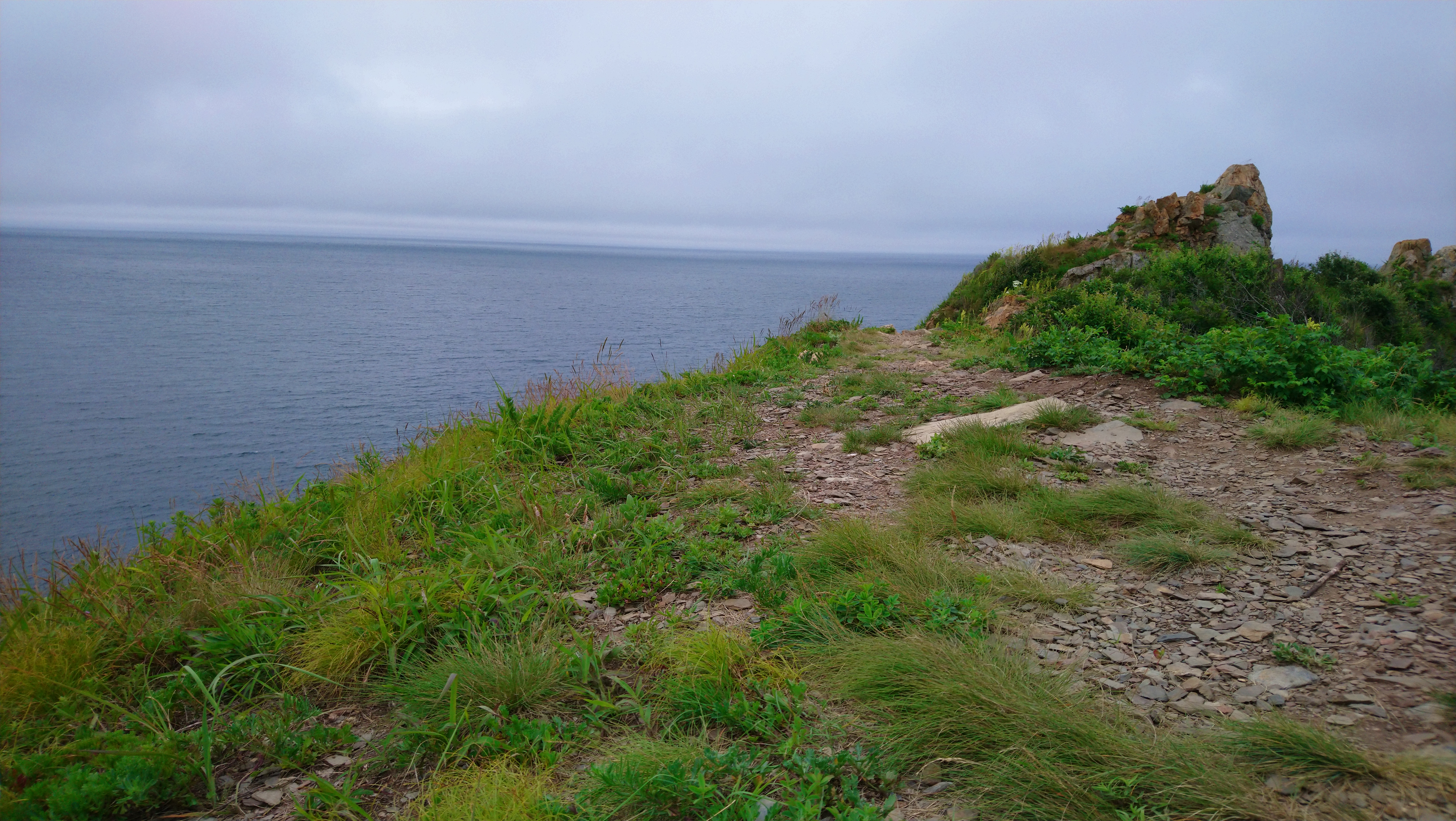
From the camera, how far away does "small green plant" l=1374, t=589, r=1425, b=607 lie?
2.87 m

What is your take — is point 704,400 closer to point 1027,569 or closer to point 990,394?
point 990,394

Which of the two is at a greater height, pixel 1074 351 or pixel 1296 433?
pixel 1074 351

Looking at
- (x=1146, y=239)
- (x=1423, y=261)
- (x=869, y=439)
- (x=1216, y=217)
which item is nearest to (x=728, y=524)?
(x=869, y=439)

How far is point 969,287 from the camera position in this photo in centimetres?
1595

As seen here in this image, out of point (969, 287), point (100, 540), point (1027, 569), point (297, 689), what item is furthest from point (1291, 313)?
point (100, 540)

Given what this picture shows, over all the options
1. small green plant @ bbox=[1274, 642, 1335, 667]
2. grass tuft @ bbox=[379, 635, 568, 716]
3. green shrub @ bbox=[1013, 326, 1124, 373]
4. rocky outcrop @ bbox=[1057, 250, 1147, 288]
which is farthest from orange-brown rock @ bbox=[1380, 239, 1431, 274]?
grass tuft @ bbox=[379, 635, 568, 716]

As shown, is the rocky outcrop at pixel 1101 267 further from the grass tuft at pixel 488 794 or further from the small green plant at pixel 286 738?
the small green plant at pixel 286 738

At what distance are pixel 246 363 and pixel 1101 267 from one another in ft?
86.9

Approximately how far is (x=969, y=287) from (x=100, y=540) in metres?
15.5

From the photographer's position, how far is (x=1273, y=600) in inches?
124

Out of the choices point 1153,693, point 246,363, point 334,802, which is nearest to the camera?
point 334,802

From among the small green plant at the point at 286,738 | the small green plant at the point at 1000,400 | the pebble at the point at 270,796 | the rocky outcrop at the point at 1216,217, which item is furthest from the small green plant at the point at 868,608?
the rocky outcrop at the point at 1216,217

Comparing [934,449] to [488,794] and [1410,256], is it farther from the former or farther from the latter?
[1410,256]

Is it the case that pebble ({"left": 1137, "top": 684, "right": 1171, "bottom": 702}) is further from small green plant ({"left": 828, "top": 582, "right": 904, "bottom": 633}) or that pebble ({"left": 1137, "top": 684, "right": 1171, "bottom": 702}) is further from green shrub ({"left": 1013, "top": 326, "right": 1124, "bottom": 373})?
green shrub ({"left": 1013, "top": 326, "right": 1124, "bottom": 373})
